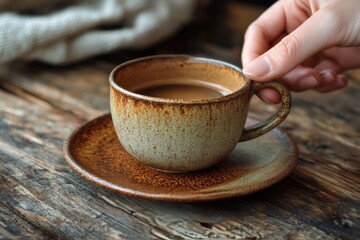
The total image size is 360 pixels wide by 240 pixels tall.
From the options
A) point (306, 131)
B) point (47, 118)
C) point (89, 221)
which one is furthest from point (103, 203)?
point (306, 131)

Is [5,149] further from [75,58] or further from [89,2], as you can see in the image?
[89,2]

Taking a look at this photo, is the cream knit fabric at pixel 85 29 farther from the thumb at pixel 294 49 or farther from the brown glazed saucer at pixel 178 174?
the thumb at pixel 294 49

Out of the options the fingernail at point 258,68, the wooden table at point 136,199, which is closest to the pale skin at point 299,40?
the fingernail at point 258,68

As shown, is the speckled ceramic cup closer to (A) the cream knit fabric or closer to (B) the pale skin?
(B) the pale skin

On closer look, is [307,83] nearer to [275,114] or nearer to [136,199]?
[275,114]

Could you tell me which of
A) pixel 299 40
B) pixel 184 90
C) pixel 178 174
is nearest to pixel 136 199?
pixel 178 174

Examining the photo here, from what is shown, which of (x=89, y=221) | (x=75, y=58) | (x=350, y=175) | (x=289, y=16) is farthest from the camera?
(x=75, y=58)
